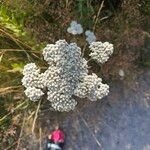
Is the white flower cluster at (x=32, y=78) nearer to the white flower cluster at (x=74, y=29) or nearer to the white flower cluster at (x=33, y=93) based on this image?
the white flower cluster at (x=33, y=93)

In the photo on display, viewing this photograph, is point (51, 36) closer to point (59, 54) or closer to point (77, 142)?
point (59, 54)

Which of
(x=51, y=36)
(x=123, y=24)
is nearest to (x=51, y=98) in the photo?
(x=51, y=36)

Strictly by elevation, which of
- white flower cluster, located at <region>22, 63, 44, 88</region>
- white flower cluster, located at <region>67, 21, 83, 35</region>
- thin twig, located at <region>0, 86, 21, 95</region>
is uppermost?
white flower cluster, located at <region>67, 21, 83, 35</region>

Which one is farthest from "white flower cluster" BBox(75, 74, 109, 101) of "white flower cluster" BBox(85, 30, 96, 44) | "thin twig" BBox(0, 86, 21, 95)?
"thin twig" BBox(0, 86, 21, 95)

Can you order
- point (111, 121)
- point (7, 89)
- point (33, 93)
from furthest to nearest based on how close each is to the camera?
point (111, 121)
point (7, 89)
point (33, 93)

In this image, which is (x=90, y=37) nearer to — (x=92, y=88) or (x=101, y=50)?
(x=101, y=50)

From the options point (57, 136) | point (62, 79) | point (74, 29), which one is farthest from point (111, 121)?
point (74, 29)

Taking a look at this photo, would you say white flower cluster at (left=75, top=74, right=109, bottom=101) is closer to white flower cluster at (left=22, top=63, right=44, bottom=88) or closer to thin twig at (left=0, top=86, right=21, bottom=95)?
white flower cluster at (left=22, top=63, right=44, bottom=88)
